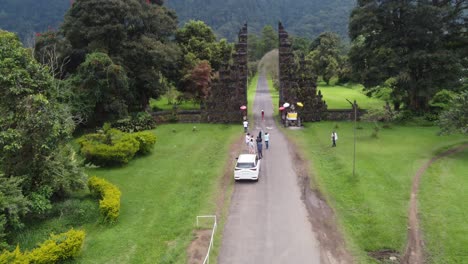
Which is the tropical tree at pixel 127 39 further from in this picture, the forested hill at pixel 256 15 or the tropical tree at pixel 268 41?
the forested hill at pixel 256 15

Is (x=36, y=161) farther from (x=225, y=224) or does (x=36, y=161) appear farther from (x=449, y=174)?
(x=449, y=174)

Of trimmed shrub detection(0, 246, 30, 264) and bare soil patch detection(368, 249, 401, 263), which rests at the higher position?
trimmed shrub detection(0, 246, 30, 264)

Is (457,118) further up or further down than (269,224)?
further up

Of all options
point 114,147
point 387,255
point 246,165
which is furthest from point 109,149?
point 387,255

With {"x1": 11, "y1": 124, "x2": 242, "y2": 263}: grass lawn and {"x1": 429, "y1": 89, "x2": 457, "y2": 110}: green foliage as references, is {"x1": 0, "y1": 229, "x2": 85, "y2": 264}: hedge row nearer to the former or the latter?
{"x1": 11, "y1": 124, "x2": 242, "y2": 263}: grass lawn

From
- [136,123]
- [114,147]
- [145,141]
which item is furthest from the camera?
[136,123]

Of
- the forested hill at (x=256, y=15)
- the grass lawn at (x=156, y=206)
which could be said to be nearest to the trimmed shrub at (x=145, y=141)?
the grass lawn at (x=156, y=206)

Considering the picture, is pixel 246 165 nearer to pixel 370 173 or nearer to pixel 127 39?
pixel 370 173

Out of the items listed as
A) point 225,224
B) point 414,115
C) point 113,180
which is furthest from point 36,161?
point 414,115

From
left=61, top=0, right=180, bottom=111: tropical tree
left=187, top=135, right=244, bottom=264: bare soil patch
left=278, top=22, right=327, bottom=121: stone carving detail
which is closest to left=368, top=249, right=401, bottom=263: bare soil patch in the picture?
left=187, top=135, right=244, bottom=264: bare soil patch
